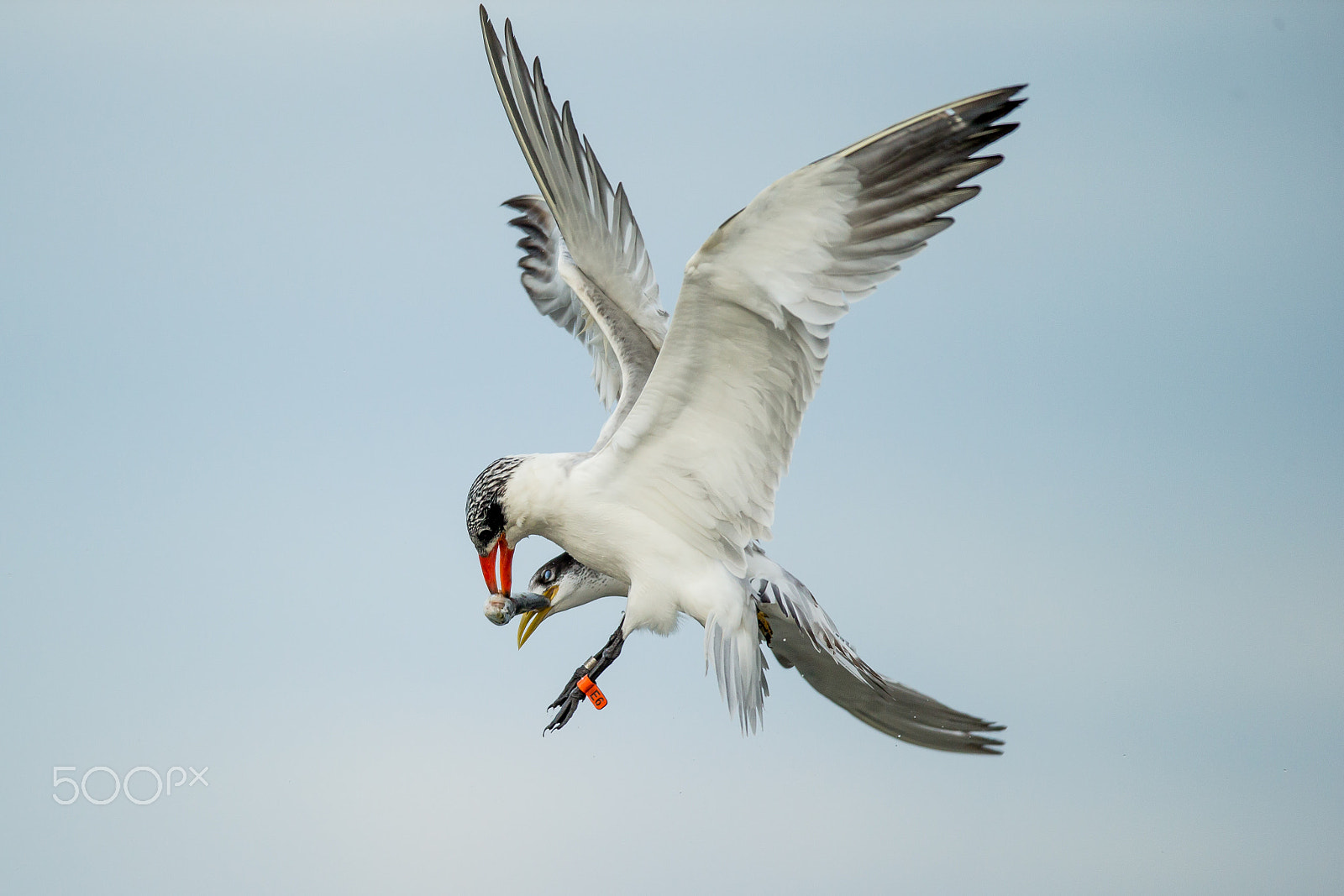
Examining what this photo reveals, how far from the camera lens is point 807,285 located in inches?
210

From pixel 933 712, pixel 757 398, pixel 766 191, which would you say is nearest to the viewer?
pixel 766 191

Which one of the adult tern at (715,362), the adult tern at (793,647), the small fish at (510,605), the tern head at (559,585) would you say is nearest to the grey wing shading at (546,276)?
the adult tern at (793,647)

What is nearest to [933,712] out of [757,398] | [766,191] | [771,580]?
[771,580]

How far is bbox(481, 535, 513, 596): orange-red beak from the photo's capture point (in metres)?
6.52

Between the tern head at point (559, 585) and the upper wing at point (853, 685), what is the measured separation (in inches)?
37.8

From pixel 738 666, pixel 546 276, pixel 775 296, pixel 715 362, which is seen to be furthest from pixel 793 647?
pixel 546 276

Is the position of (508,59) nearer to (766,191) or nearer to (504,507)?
(766,191)

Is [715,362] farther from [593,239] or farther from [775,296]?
[593,239]

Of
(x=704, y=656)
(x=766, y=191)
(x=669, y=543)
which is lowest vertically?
(x=704, y=656)

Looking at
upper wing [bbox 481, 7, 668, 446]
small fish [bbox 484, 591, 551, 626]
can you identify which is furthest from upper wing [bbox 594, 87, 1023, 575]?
small fish [bbox 484, 591, 551, 626]

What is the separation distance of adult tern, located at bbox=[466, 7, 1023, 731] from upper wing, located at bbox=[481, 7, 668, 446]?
0.04 ft

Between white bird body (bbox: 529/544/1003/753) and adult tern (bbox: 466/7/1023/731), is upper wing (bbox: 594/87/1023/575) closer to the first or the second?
adult tern (bbox: 466/7/1023/731)

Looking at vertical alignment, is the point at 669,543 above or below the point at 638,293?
below

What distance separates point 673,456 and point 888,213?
1542 mm
